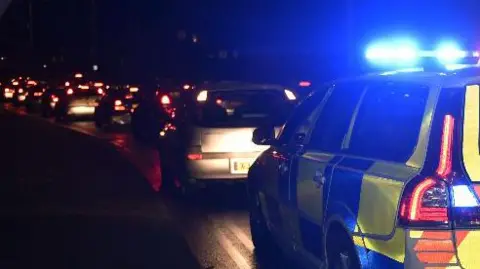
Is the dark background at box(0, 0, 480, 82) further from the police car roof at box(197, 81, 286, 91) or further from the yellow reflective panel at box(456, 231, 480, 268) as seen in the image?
the yellow reflective panel at box(456, 231, 480, 268)

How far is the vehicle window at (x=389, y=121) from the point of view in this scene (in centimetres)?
499

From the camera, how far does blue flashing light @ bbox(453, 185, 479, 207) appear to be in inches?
177

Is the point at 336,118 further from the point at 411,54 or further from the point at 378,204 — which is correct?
the point at 378,204

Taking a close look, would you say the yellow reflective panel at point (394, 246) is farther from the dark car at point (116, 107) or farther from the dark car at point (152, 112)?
the dark car at point (116, 107)

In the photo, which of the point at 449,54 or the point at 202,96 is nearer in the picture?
the point at 449,54

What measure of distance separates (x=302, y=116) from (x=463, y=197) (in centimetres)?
282

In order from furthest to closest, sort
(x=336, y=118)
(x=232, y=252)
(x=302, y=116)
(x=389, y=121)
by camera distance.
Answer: (x=232, y=252), (x=302, y=116), (x=336, y=118), (x=389, y=121)

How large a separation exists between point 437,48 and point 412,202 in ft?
7.68

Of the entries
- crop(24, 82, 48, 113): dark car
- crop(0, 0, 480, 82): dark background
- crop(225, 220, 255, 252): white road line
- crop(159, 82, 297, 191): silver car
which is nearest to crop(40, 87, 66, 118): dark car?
crop(24, 82, 48, 113): dark car

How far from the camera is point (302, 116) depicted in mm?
7234

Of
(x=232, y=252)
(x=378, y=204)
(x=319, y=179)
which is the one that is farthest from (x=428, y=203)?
(x=232, y=252)

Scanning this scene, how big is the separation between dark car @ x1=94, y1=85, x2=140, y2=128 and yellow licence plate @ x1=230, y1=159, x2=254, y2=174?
50.6 feet

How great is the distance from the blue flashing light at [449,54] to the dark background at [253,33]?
0.90m

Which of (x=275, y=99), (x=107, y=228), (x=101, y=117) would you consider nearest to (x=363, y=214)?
(x=107, y=228)
